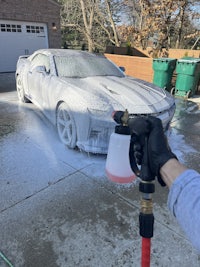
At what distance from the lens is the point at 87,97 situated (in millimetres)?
3209

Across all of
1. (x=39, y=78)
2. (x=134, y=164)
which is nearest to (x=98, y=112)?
(x=39, y=78)

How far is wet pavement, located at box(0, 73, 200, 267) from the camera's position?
6.18ft

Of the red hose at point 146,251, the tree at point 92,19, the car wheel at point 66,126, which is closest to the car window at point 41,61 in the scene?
the car wheel at point 66,126

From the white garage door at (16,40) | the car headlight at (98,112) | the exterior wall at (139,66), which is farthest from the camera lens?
the white garage door at (16,40)

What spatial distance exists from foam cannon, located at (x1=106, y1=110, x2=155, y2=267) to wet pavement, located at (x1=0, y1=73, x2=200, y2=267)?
85cm

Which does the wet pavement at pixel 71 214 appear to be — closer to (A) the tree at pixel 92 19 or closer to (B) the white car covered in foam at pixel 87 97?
(B) the white car covered in foam at pixel 87 97

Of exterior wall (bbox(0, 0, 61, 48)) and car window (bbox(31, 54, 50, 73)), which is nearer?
car window (bbox(31, 54, 50, 73))

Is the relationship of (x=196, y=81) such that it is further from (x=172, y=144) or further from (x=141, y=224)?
(x=141, y=224)

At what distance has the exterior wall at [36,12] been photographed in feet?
38.5

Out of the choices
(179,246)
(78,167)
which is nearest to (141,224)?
(179,246)

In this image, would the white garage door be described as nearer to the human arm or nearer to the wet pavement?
the wet pavement

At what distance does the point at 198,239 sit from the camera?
0.81m

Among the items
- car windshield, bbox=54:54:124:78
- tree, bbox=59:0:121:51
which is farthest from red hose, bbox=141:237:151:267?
tree, bbox=59:0:121:51

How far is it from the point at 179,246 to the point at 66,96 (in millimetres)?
2417
